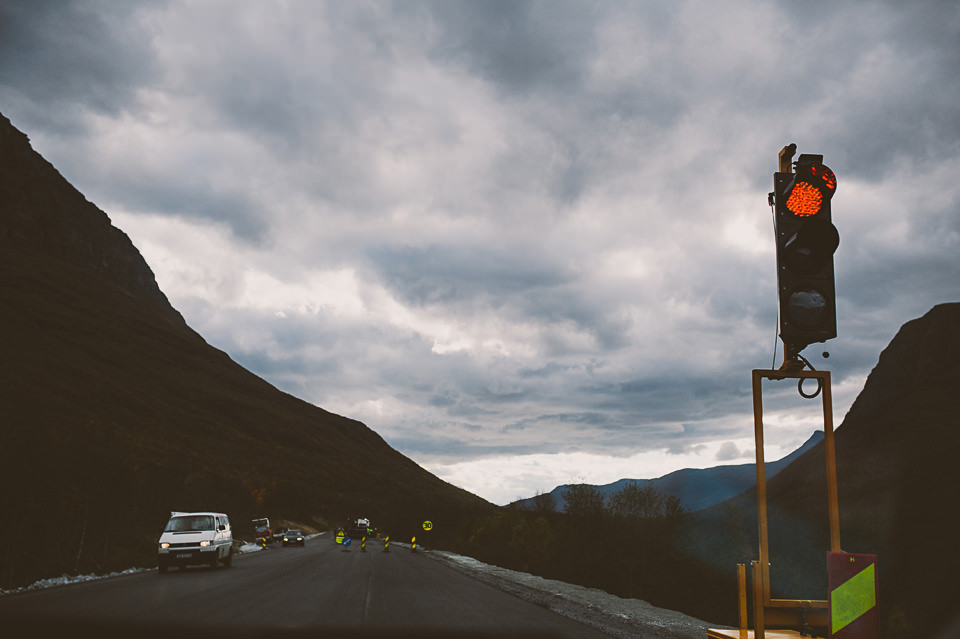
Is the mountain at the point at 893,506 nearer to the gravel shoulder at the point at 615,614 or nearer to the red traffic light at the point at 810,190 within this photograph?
Answer: the red traffic light at the point at 810,190

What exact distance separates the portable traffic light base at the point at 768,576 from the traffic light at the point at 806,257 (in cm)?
31

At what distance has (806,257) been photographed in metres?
4.57

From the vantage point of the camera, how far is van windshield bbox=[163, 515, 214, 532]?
2759 centimetres

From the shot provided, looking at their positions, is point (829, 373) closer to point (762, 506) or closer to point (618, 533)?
point (762, 506)

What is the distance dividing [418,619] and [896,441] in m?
124

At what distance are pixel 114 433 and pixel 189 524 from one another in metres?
78.9

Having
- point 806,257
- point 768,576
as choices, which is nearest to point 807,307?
point 806,257

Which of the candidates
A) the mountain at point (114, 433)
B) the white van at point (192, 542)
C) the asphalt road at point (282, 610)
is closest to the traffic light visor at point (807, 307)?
the asphalt road at point (282, 610)

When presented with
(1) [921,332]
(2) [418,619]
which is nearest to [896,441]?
(1) [921,332]

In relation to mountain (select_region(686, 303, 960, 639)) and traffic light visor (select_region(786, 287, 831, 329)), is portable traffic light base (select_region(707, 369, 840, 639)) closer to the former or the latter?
traffic light visor (select_region(786, 287, 831, 329))

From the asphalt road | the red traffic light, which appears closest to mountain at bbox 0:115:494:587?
the asphalt road

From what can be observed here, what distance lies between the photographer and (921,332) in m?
179

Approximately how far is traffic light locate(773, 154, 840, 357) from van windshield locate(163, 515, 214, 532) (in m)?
27.6

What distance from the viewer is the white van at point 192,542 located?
26.5 meters
